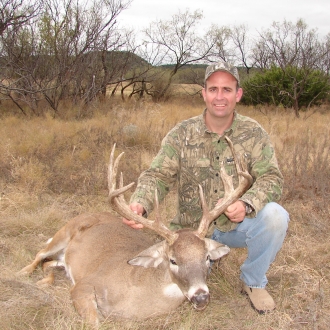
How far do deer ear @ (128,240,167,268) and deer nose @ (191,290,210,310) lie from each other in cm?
53

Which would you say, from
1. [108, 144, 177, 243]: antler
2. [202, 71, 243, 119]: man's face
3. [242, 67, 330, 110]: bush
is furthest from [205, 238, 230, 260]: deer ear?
[242, 67, 330, 110]: bush

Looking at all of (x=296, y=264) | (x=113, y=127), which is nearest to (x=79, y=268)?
(x=296, y=264)

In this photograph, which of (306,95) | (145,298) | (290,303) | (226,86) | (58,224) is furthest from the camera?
(306,95)

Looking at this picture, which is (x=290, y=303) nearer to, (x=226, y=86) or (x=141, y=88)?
(x=226, y=86)

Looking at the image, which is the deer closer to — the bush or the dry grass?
the dry grass

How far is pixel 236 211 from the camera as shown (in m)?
3.11

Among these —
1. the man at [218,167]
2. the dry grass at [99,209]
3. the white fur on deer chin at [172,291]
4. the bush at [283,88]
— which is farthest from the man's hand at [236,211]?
the bush at [283,88]

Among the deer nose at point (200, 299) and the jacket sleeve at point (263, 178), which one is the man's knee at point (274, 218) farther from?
the deer nose at point (200, 299)

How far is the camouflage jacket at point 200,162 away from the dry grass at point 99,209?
0.65m

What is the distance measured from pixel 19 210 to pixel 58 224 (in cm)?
62

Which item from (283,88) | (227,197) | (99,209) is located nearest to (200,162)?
(227,197)

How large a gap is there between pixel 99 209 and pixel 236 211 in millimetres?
2829

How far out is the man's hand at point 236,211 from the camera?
311 cm

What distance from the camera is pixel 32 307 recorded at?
10.3 feet
